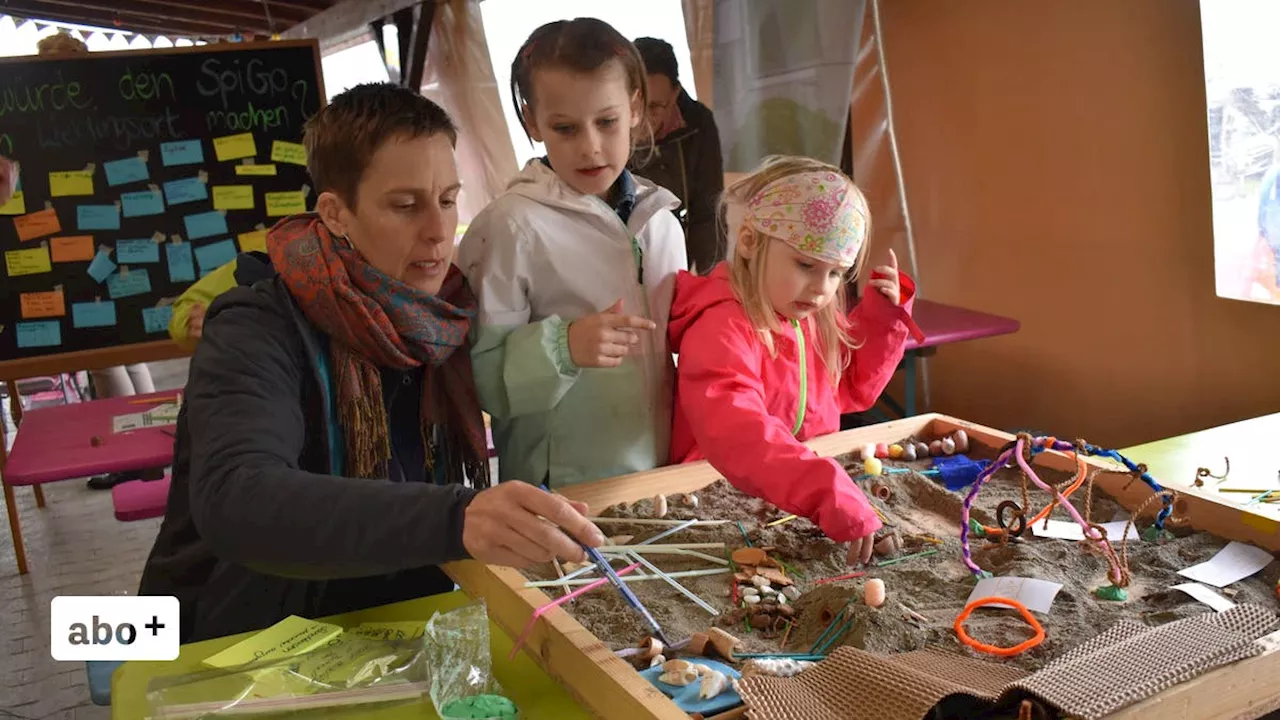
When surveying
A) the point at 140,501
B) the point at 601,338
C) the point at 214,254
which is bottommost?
the point at 140,501

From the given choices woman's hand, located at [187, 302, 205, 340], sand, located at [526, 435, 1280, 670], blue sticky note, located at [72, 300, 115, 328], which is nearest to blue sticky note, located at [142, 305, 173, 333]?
blue sticky note, located at [72, 300, 115, 328]

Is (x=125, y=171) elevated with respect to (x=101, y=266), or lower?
elevated

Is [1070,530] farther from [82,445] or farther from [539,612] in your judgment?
[82,445]

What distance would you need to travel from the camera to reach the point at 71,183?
12.2 feet

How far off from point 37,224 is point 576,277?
2.88 m

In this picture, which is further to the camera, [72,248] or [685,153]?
[72,248]

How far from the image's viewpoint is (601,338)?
1.52 meters

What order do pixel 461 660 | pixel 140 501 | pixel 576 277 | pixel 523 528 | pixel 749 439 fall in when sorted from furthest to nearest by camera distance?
1. pixel 140 501
2. pixel 576 277
3. pixel 749 439
4. pixel 461 660
5. pixel 523 528

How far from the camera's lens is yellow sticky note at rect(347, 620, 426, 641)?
1188 millimetres

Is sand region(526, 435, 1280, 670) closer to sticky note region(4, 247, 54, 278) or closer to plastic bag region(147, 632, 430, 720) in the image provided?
plastic bag region(147, 632, 430, 720)

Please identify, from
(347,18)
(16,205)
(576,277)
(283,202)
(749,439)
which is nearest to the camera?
(749,439)

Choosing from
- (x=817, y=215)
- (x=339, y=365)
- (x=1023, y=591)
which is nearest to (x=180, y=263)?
(x=339, y=365)

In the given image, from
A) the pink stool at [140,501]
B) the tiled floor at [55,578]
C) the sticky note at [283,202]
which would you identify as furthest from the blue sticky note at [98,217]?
the pink stool at [140,501]

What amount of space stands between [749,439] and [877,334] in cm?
55
